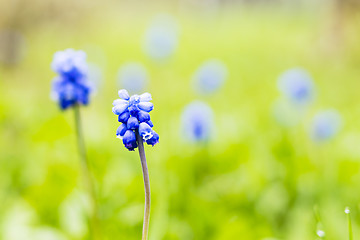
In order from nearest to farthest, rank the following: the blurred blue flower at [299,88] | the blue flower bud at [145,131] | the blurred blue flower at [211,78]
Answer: the blue flower bud at [145,131] < the blurred blue flower at [299,88] < the blurred blue flower at [211,78]

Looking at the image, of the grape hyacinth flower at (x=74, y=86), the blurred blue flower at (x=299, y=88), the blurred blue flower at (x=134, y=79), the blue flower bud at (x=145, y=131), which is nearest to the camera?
the blue flower bud at (x=145, y=131)

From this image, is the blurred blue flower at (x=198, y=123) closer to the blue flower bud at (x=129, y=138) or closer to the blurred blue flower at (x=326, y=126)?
the blurred blue flower at (x=326, y=126)

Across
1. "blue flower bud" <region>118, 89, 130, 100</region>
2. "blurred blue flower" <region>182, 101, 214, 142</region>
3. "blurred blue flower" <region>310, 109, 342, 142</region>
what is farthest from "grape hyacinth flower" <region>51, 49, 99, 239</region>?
"blurred blue flower" <region>310, 109, 342, 142</region>

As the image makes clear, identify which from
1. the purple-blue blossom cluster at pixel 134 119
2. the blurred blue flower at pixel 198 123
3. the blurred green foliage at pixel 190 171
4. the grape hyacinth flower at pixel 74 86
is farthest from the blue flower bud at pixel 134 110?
the blurred blue flower at pixel 198 123

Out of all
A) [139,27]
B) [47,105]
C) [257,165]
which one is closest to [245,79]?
[47,105]

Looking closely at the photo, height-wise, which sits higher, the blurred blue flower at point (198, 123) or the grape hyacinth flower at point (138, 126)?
the blurred blue flower at point (198, 123)

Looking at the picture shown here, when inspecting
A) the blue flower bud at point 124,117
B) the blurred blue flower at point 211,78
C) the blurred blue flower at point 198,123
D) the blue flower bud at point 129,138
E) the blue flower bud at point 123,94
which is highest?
the blurred blue flower at point 211,78

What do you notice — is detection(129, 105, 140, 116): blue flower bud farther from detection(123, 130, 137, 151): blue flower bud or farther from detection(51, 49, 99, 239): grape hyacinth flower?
detection(51, 49, 99, 239): grape hyacinth flower

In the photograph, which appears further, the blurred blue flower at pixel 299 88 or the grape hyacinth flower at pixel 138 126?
the blurred blue flower at pixel 299 88
